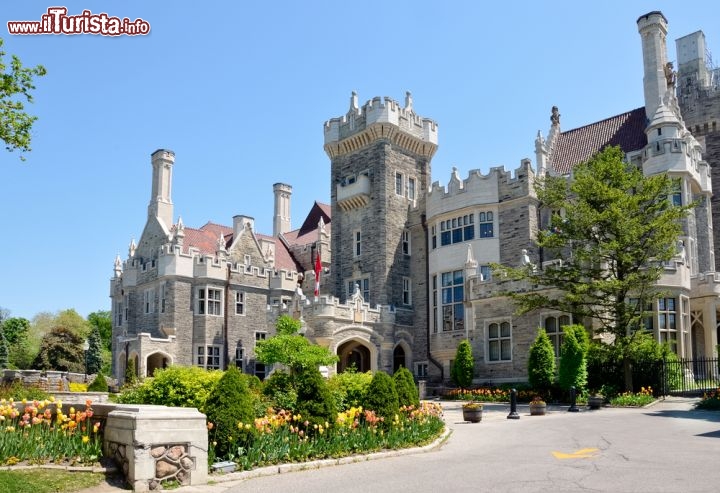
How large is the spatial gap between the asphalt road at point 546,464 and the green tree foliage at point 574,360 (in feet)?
21.3

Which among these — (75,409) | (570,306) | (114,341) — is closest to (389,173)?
(570,306)

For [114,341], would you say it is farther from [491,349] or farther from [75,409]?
[75,409]

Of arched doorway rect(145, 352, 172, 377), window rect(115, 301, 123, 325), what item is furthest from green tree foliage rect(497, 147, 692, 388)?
window rect(115, 301, 123, 325)

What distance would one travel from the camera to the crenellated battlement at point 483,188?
34.2 metres

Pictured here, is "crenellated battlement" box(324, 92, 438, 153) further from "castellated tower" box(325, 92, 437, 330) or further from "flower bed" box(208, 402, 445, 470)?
"flower bed" box(208, 402, 445, 470)

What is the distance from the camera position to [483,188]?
35.6 metres

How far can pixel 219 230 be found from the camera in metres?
50.5

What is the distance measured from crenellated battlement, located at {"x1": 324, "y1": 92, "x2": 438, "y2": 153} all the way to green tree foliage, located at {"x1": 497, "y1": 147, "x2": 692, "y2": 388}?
47.4ft

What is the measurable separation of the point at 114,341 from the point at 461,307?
24925 millimetres

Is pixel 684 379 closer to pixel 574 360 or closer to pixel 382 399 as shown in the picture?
pixel 574 360

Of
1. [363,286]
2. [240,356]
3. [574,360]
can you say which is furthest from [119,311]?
[574,360]

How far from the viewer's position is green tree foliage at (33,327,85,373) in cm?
5756

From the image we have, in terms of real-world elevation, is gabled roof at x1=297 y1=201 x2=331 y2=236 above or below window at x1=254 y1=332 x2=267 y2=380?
above

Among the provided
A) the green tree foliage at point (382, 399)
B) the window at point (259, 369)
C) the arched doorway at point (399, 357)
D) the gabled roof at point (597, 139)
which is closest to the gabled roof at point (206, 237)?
the window at point (259, 369)
